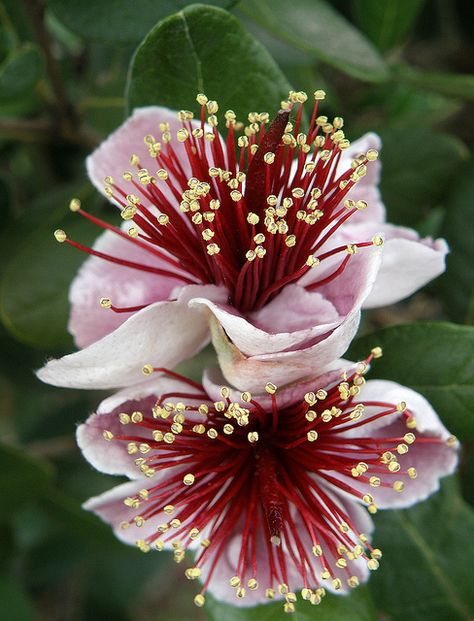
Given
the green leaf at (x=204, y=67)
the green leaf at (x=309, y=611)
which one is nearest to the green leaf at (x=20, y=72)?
the green leaf at (x=204, y=67)

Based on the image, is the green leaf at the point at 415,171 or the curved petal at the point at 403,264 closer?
the curved petal at the point at 403,264

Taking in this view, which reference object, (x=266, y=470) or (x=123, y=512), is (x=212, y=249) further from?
(x=123, y=512)

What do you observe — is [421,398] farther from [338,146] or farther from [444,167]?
[444,167]

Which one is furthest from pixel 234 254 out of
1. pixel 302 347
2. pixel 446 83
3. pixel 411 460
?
pixel 446 83

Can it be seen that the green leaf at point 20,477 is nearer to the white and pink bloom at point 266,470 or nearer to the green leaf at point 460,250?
the white and pink bloom at point 266,470

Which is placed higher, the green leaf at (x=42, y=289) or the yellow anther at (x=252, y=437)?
the yellow anther at (x=252, y=437)

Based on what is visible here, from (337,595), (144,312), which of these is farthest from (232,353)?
(337,595)

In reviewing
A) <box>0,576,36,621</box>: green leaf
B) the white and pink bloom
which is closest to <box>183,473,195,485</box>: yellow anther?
the white and pink bloom
